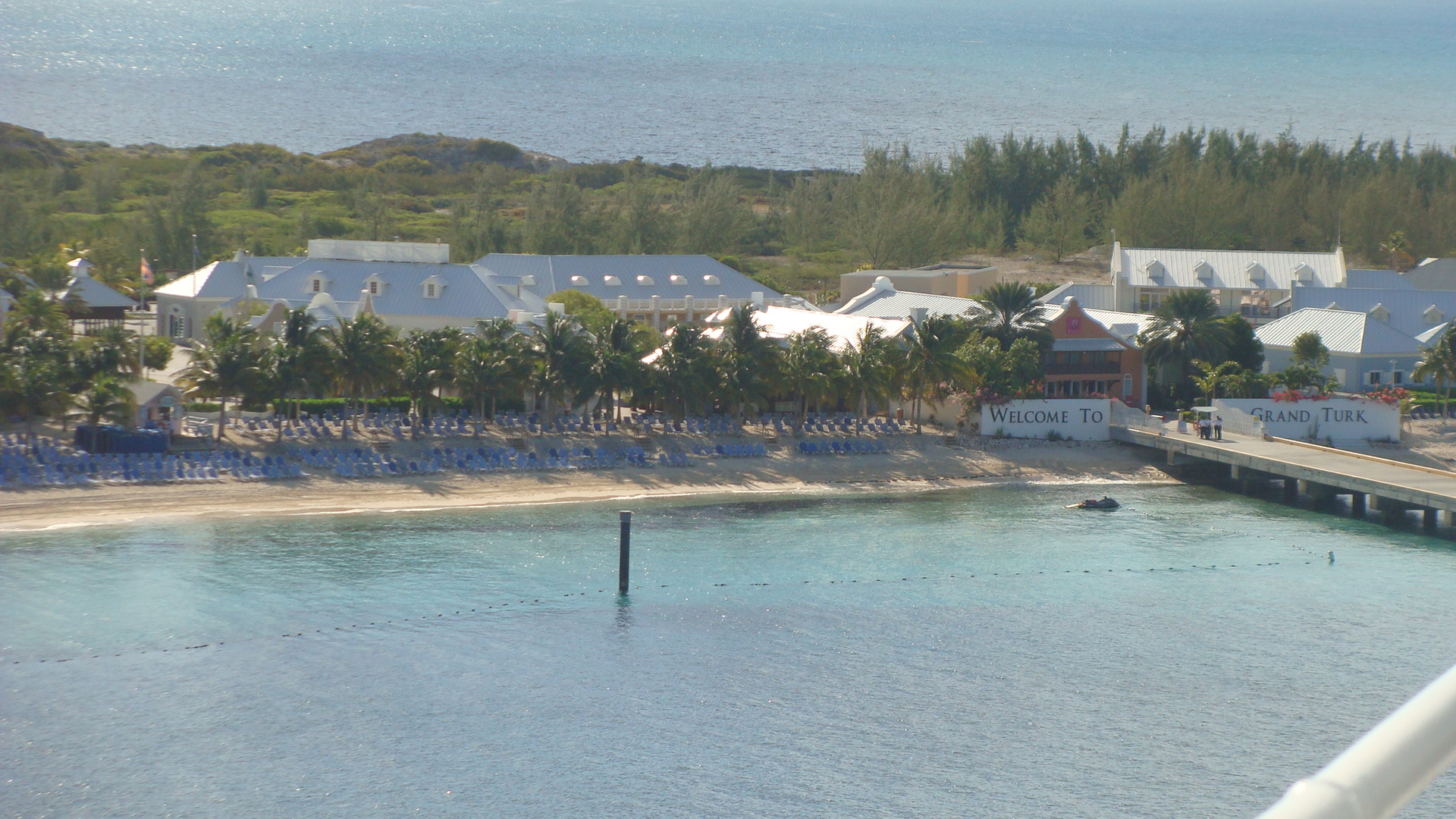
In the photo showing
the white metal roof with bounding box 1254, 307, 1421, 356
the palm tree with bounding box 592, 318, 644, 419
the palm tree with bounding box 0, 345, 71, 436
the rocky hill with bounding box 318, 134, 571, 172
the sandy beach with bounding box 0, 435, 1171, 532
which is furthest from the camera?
the rocky hill with bounding box 318, 134, 571, 172

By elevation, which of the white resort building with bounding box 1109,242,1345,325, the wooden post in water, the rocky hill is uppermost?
the rocky hill

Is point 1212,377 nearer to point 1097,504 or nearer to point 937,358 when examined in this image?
point 937,358

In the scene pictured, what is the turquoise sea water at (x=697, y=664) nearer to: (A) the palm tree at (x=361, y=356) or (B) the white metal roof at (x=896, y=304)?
(A) the palm tree at (x=361, y=356)

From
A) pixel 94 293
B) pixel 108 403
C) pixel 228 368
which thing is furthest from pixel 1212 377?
pixel 94 293

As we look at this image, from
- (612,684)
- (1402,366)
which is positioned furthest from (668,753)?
(1402,366)

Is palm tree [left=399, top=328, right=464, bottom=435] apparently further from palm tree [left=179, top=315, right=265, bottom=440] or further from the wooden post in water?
the wooden post in water

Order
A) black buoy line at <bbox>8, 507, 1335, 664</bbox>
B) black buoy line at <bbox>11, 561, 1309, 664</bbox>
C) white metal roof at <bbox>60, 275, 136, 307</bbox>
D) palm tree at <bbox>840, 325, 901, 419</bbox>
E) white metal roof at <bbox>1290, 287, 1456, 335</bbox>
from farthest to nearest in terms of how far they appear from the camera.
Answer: white metal roof at <bbox>1290, 287, 1456, 335</bbox>, white metal roof at <bbox>60, 275, 136, 307</bbox>, palm tree at <bbox>840, 325, 901, 419</bbox>, black buoy line at <bbox>8, 507, 1335, 664</bbox>, black buoy line at <bbox>11, 561, 1309, 664</bbox>

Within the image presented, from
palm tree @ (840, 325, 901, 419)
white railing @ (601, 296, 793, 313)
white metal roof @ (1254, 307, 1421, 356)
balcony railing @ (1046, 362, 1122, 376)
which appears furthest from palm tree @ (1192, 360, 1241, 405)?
white railing @ (601, 296, 793, 313)

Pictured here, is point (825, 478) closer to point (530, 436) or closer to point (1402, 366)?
point (530, 436)
